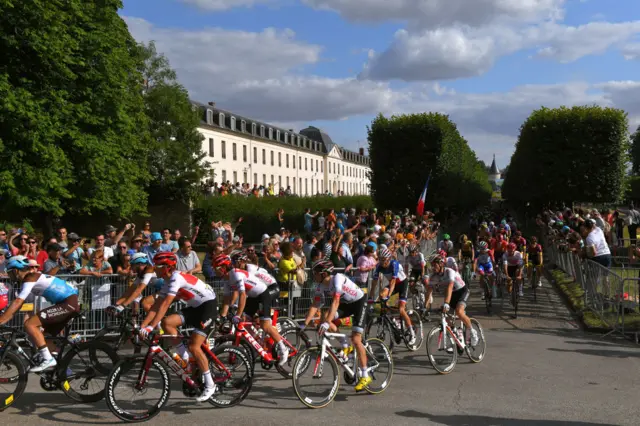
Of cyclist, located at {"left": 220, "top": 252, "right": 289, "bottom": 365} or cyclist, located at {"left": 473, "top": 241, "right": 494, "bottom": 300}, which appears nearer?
cyclist, located at {"left": 220, "top": 252, "right": 289, "bottom": 365}

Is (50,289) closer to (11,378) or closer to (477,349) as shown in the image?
(11,378)

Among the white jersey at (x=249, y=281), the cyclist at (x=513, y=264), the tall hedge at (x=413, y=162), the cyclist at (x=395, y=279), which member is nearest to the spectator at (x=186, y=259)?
the white jersey at (x=249, y=281)

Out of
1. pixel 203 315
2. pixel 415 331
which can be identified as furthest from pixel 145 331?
pixel 415 331

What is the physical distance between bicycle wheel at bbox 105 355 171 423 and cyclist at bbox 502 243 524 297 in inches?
425

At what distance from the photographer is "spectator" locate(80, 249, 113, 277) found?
38.1 ft

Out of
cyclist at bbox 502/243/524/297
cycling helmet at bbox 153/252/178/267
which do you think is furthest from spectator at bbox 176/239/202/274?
cyclist at bbox 502/243/524/297

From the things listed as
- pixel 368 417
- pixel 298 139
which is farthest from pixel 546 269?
pixel 298 139

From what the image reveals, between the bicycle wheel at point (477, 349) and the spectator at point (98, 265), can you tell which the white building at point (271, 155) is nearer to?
the spectator at point (98, 265)

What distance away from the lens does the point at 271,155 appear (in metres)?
79.8

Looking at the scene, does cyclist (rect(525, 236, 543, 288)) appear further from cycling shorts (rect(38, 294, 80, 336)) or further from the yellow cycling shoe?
cycling shorts (rect(38, 294, 80, 336))

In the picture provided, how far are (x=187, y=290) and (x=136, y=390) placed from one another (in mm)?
1183

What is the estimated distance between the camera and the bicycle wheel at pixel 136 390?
6688mm

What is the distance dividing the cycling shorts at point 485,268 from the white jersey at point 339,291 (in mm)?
7979

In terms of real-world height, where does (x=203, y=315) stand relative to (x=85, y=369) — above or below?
above
